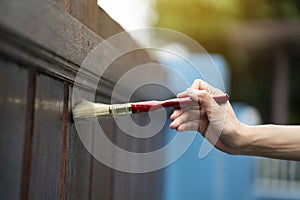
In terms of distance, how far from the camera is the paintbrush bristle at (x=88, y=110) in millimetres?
1314

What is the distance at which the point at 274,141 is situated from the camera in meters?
1.68

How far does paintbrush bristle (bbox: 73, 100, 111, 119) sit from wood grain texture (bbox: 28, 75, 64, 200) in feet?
0.30

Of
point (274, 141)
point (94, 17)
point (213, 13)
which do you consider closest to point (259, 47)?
point (213, 13)

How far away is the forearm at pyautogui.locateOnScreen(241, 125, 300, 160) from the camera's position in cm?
167

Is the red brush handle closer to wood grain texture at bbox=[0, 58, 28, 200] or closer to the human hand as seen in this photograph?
the human hand

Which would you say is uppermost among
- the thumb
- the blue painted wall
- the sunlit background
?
the sunlit background

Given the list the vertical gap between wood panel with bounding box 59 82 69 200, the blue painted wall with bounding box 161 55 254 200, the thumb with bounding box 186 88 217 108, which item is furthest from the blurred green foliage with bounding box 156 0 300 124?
the vertical gap between wood panel with bounding box 59 82 69 200

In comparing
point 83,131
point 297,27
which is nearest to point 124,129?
point 83,131

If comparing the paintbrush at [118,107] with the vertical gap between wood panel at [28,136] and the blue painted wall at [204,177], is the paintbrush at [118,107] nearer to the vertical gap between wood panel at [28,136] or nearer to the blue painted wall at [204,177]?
the vertical gap between wood panel at [28,136]

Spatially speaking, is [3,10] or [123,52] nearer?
[3,10]

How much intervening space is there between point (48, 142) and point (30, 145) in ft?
0.34

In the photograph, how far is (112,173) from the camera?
176 centimetres

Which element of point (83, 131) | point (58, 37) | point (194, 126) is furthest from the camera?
point (194, 126)

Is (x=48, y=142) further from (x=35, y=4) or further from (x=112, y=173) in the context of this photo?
(x=112, y=173)
